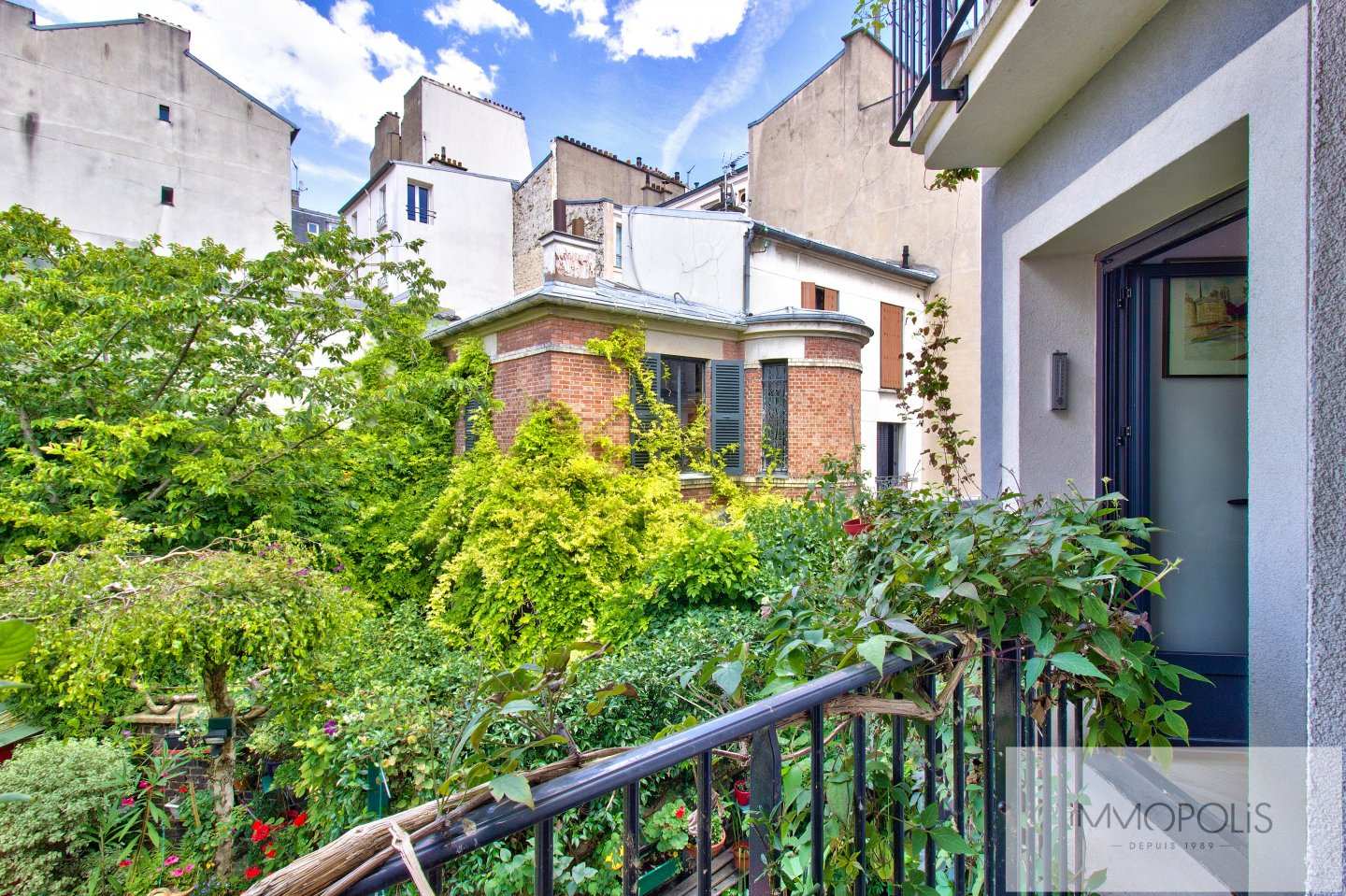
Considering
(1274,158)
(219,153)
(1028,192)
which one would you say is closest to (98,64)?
(219,153)

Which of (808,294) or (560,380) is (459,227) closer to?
(808,294)

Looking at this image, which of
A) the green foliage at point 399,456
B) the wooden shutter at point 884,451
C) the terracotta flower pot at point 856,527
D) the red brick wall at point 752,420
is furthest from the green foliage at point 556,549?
the wooden shutter at point 884,451

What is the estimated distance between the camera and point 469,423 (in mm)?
10336

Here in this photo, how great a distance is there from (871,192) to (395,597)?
14282 millimetres

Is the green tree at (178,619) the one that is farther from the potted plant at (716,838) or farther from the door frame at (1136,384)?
the door frame at (1136,384)

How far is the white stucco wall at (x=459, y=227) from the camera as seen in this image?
1588 cm

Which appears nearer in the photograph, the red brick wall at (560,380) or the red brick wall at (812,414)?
the red brick wall at (560,380)

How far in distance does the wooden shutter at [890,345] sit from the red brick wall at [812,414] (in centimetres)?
502

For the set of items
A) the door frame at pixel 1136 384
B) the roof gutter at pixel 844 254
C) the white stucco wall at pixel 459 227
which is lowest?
the door frame at pixel 1136 384

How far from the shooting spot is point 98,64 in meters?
12.5

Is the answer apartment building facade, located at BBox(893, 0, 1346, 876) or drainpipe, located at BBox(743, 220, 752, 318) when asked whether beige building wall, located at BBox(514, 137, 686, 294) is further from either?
apartment building facade, located at BBox(893, 0, 1346, 876)

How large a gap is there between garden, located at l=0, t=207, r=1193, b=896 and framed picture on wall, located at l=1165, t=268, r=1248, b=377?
79 centimetres

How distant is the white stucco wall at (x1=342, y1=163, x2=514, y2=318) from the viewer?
1588 centimetres

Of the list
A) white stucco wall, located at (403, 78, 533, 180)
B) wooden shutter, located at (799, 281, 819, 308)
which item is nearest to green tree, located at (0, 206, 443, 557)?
wooden shutter, located at (799, 281, 819, 308)
